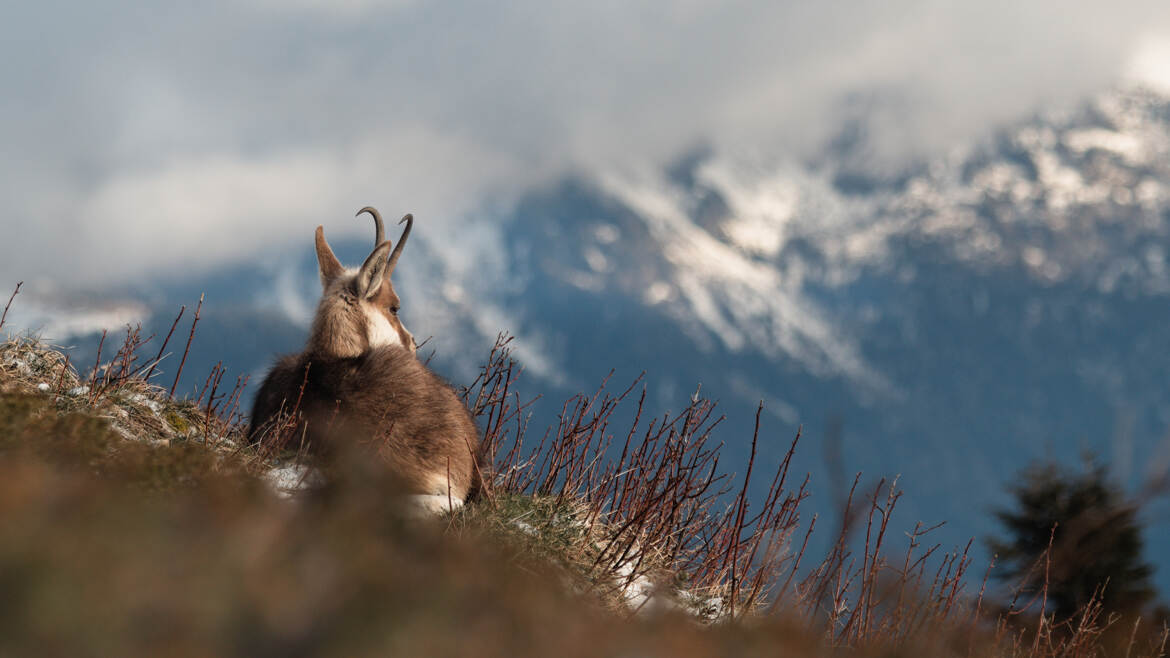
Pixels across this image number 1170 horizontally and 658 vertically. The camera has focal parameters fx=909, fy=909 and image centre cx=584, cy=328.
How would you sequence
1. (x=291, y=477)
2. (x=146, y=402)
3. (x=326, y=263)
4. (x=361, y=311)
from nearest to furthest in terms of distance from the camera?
1. (x=291, y=477)
2. (x=146, y=402)
3. (x=361, y=311)
4. (x=326, y=263)

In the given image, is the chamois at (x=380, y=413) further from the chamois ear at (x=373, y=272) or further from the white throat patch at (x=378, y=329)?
the chamois ear at (x=373, y=272)

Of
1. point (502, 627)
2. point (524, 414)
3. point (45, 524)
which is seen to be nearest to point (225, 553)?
point (45, 524)

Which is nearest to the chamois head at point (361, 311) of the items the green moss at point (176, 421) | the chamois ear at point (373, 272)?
the chamois ear at point (373, 272)

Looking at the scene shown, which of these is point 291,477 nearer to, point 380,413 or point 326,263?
point 380,413

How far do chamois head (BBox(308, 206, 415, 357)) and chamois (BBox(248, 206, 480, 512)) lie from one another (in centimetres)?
2

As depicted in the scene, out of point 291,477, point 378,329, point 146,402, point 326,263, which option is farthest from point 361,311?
point 291,477

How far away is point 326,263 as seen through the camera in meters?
8.03

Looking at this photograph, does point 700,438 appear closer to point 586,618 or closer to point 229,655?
point 586,618

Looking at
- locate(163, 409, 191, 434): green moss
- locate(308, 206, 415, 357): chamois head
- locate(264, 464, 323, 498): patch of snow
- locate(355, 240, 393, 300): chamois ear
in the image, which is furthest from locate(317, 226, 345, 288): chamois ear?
locate(264, 464, 323, 498): patch of snow

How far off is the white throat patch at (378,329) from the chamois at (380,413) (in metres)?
0.13

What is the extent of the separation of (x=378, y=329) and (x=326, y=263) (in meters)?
1.21

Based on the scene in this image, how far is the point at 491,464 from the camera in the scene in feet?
23.7

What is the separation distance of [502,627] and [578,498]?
19.2 feet

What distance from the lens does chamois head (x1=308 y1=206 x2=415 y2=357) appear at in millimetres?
6965
